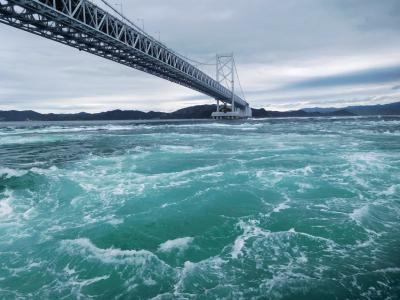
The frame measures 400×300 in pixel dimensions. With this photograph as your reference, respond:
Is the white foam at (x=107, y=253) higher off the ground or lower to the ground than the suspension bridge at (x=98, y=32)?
lower

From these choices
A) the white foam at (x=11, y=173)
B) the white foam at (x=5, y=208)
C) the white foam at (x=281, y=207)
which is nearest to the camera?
the white foam at (x=281, y=207)

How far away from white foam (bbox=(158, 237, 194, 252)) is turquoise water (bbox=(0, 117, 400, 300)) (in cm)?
4

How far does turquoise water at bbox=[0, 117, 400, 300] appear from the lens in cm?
481

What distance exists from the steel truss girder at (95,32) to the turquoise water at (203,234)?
13.1m

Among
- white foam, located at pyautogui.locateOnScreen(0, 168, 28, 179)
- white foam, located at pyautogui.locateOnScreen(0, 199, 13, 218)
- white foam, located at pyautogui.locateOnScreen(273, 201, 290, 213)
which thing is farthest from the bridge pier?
white foam, located at pyautogui.locateOnScreen(0, 199, 13, 218)

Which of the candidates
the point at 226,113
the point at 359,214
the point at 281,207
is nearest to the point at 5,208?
the point at 281,207

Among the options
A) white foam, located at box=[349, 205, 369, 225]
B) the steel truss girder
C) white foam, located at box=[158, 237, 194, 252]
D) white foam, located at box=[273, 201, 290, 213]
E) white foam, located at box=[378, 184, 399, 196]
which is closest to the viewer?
white foam, located at box=[158, 237, 194, 252]

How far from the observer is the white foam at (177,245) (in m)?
6.12

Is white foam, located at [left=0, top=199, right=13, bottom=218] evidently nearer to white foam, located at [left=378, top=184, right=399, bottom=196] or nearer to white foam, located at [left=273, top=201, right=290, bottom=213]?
white foam, located at [left=273, top=201, right=290, bottom=213]

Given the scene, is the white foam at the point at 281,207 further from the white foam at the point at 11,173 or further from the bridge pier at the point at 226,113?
the bridge pier at the point at 226,113

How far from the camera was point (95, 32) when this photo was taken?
25.6 meters

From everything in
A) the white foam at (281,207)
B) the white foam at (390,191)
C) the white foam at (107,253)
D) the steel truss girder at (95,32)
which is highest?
the steel truss girder at (95,32)

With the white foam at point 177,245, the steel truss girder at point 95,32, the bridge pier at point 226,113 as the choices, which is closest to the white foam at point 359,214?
the white foam at point 177,245

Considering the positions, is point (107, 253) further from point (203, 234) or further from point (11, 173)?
point (11, 173)
